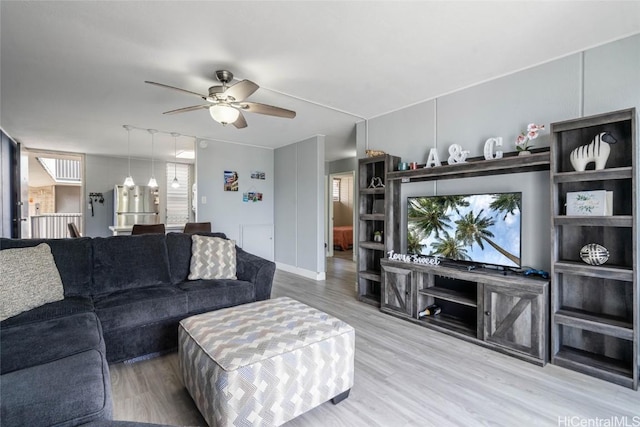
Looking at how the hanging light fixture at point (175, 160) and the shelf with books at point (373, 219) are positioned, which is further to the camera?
the hanging light fixture at point (175, 160)

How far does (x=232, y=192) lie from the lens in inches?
222

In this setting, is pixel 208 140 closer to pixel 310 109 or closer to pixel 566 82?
pixel 310 109

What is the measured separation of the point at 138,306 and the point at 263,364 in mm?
1384

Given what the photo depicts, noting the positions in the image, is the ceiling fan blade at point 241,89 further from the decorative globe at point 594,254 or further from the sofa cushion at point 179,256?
the decorative globe at point 594,254

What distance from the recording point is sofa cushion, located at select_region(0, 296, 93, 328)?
1892 millimetres

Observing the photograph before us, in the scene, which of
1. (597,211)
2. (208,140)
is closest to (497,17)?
(597,211)

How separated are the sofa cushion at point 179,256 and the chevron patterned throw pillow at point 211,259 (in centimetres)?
6

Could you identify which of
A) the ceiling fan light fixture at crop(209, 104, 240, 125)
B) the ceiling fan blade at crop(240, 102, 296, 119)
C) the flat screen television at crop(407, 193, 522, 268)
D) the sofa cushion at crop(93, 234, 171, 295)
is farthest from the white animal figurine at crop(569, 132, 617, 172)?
the sofa cushion at crop(93, 234, 171, 295)

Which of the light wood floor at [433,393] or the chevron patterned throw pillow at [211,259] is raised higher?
the chevron patterned throw pillow at [211,259]

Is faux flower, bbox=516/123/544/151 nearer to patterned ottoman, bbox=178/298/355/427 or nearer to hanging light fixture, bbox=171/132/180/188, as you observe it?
patterned ottoman, bbox=178/298/355/427

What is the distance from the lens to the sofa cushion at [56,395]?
39.9 inches

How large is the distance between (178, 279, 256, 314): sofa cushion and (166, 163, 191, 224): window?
5490 millimetres

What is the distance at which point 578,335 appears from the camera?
2406 millimetres

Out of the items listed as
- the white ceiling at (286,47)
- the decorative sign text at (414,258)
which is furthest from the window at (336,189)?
the decorative sign text at (414,258)
